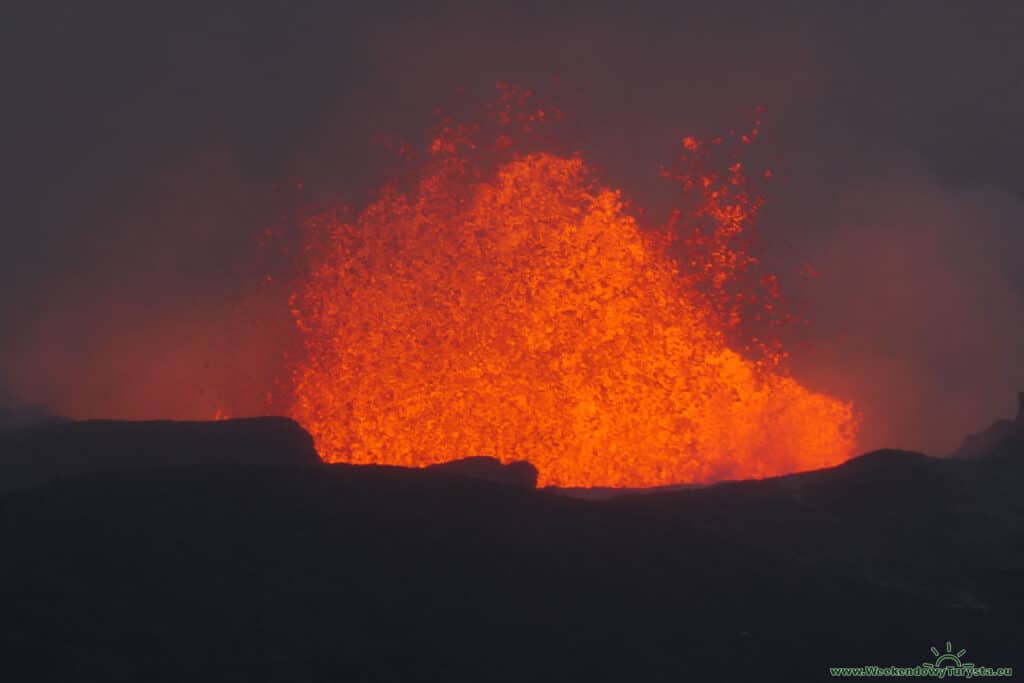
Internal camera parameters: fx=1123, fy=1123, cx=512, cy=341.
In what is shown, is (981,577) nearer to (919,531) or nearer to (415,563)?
(919,531)

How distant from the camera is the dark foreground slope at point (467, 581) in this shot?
1614 centimetres

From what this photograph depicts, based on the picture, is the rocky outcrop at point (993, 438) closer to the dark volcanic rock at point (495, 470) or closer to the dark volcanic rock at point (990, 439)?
the dark volcanic rock at point (990, 439)

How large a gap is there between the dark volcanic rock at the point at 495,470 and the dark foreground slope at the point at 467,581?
468 cm

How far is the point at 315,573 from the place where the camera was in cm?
1848

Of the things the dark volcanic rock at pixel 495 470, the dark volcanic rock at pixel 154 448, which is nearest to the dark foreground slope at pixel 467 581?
the dark volcanic rock at pixel 495 470

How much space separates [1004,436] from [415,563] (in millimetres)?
20926

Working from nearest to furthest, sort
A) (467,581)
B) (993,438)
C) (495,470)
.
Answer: (467,581), (495,470), (993,438)

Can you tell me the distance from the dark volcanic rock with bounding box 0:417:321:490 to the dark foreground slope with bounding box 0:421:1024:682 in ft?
18.1

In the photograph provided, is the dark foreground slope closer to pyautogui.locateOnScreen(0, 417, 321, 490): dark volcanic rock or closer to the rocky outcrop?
pyautogui.locateOnScreen(0, 417, 321, 490): dark volcanic rock

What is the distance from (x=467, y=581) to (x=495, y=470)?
1022 cm

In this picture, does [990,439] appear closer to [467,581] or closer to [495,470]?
[495,470]

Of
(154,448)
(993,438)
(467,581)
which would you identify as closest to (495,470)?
(154,448)

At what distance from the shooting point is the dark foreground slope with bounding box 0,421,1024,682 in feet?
53.0

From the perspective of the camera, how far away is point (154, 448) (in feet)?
96.6
